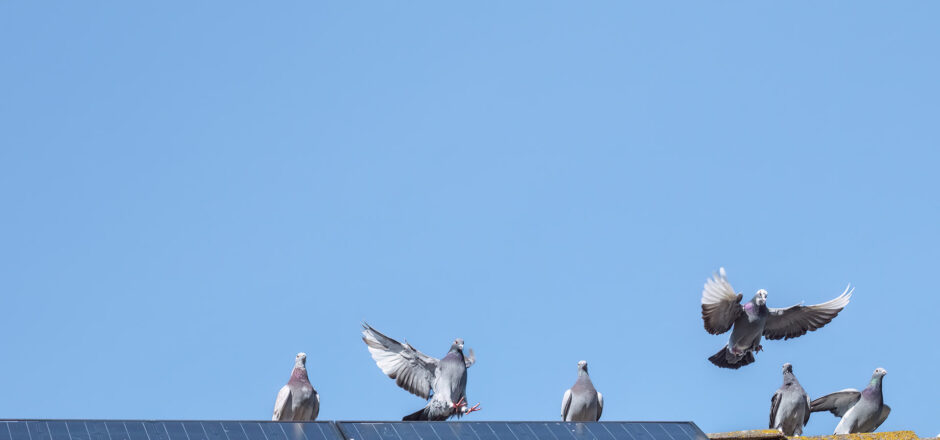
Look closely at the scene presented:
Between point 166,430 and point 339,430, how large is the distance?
2855 millimetres

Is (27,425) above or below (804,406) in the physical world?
above

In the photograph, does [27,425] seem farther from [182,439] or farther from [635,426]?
[635,426]

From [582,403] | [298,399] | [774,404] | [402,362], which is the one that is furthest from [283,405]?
[774,404]

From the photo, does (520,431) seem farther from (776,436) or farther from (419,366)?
(419,366)

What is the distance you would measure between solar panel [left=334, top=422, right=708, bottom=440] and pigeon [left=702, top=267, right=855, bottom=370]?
10082 millimetres

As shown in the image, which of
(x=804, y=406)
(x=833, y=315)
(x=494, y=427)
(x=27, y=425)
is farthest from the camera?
(x=833, y=315)

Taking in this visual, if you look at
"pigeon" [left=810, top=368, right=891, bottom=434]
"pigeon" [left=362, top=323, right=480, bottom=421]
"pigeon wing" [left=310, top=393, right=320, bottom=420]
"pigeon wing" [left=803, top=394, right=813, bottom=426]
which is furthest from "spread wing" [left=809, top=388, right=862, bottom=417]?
"pigeon wing" [left=310, top=393, right=320, bottom=420]

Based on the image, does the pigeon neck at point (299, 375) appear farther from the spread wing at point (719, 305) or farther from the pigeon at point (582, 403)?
the spread wing at point (719, 305)

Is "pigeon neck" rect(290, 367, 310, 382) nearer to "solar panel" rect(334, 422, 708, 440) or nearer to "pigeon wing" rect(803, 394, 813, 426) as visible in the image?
"solar panel" rect(334, 422, 708, 440)

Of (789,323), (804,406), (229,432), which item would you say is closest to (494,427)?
(229,432)

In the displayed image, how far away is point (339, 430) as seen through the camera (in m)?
32.5

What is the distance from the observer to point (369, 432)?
32500 mm

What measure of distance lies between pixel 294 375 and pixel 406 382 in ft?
9.31

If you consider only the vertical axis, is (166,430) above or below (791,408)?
above
